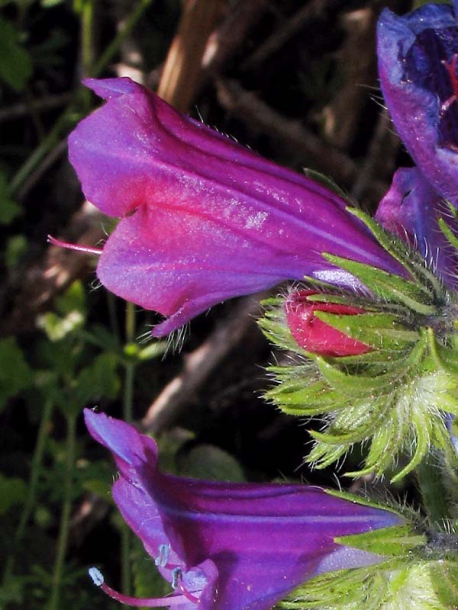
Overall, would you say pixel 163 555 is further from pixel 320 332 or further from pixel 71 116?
pixel 71 116

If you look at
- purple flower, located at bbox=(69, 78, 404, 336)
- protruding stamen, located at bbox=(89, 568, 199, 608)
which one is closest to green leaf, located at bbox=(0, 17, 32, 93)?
purple flower, located at bbox=(69, 78, 404, 336)

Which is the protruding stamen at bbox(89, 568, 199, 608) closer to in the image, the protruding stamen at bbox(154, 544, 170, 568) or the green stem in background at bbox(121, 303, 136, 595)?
the protruding stamen at bbox(154, 544, 170, 568)

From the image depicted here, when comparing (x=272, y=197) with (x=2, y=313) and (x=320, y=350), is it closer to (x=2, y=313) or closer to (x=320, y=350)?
(x=320, y=350)

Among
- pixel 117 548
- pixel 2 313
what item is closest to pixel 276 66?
pixel 2 313

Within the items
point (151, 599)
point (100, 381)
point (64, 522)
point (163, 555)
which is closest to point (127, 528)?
point (64, 522)

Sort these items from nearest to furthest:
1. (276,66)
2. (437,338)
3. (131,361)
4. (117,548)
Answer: (437,338) < (131,361) < (117,548) < (276,66)
